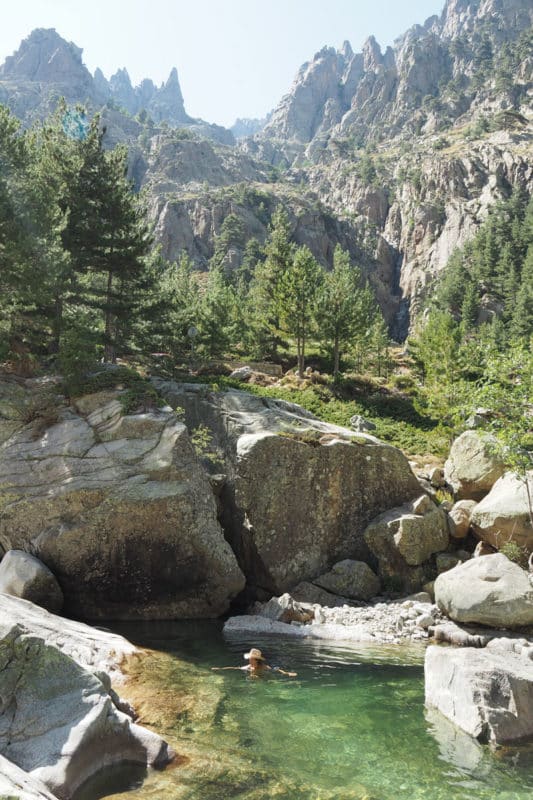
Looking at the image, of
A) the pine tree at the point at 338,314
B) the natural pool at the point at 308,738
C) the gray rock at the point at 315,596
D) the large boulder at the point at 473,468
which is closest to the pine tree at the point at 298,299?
the pine tree at the point at 338,314

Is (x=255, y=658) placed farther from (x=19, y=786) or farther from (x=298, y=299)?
(x=298, y=299)

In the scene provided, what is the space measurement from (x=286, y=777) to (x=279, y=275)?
162 ft

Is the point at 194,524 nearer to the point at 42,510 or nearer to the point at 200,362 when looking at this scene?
the point at 42,510

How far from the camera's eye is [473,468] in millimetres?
24156

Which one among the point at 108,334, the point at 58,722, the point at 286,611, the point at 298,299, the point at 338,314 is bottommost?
the point at 286,611

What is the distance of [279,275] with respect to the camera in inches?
2128

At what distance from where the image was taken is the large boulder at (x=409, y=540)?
2095 cm

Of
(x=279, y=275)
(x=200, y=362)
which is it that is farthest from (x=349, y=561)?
(x=279, y=275)

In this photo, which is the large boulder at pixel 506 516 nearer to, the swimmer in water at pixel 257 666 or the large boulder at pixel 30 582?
the swimmer in water at pixel 257 666

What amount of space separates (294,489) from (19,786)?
16.3 metres

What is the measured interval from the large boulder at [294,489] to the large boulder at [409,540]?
940 mm

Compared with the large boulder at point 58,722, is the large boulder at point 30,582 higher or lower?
lower

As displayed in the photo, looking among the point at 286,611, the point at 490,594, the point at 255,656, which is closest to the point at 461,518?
the point at 490,594

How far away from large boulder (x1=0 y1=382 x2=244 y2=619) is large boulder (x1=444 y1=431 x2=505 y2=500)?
1164cm
